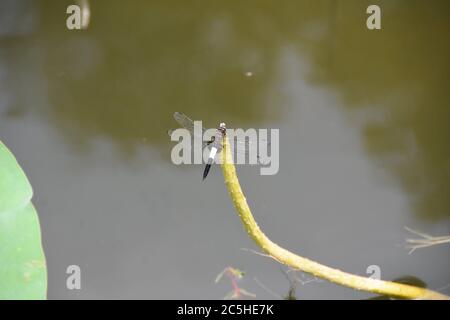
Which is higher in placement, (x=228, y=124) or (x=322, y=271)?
(x=228, y=124)

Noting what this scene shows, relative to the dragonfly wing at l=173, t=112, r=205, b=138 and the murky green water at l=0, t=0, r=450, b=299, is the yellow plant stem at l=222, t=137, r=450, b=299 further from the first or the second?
the dragonfly wing at l=173, t=112, r=205, b=138

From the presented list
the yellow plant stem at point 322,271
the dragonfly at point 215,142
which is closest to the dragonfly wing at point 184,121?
the dragonfly at point 215,142

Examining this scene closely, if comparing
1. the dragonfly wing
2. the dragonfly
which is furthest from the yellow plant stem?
the dragonfly wing

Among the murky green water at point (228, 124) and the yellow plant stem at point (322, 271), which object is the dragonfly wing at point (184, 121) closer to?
the murky green water at point (228, 124)

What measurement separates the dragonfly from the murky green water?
7cm

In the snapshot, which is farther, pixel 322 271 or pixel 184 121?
pixel 184 121

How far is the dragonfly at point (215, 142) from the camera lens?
151 centimetres

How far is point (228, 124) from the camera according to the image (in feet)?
5.48

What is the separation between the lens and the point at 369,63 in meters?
1.73

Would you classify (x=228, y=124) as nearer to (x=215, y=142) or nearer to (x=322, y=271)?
(x=215, y=142)

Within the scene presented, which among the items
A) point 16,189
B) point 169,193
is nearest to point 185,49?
point 169,193

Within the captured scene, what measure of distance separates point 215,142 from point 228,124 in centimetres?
18

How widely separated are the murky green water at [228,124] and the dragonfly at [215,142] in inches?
2.6

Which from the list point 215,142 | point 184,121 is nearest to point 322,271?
point 215,142
